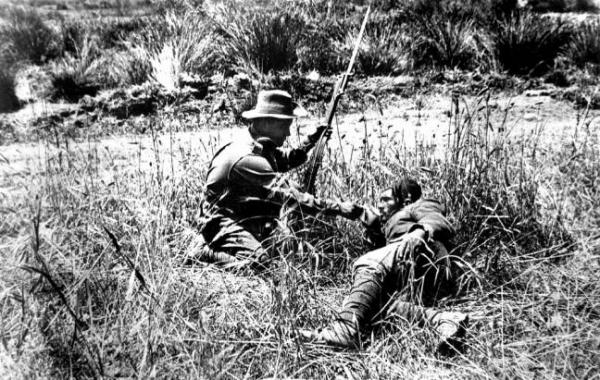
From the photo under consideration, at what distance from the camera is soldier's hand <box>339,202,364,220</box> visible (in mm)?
3893

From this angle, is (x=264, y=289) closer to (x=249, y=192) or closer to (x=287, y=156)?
(x=249, y=192)

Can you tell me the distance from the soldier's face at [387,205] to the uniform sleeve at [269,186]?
12.5 inches

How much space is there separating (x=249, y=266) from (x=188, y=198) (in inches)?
43.5

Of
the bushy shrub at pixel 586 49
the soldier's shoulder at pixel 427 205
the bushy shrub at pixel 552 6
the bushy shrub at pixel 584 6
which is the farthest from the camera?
the bushy shrub at pixel 584 6

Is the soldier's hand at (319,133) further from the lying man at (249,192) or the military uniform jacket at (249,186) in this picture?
the military uniform jacket at (249,186)

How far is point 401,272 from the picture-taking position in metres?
3.53

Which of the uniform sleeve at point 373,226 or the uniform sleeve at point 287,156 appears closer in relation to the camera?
the uniform sleeve at point 373,226

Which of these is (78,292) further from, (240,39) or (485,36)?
(485,36)

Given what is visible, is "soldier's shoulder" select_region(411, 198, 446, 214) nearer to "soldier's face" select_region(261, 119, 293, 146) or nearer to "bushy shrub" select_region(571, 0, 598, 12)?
"soldier's face" select_region(261, 119, 293, 146)

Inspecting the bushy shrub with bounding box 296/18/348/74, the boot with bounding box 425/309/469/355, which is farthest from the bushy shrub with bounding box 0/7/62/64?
the boot with bounding box 425/309/469/355

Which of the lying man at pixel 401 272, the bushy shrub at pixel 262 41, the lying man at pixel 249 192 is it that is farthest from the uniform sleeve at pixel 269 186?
the bushy shrub at pixel 262 41

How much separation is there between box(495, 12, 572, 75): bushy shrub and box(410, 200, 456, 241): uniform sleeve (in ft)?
18.5

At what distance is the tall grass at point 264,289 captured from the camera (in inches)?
111

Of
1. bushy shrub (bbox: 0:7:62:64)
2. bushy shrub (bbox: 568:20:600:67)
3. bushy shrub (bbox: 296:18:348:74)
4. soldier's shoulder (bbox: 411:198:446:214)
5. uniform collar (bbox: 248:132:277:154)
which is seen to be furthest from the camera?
bushy shrub (bbox: 0:7:62:64)
